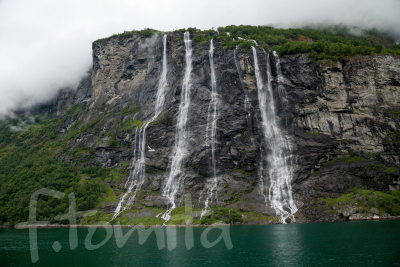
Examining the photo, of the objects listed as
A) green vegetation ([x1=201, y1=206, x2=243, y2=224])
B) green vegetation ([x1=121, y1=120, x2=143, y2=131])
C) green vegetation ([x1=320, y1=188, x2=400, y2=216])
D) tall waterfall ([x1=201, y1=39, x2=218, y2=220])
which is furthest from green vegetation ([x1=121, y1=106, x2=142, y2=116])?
green vegetation ([x1=320, y1=188, x2=400, y2=216])

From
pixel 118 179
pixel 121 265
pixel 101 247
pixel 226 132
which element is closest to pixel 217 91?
pixel 226 132

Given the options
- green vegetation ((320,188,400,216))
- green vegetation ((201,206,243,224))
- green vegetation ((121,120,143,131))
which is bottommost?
green vegetation ((201,206,243,224))

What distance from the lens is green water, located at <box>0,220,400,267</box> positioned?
30616 mm

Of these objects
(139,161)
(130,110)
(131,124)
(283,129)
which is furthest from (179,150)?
(130,110)

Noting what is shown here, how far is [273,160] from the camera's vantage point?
76688 millimetres

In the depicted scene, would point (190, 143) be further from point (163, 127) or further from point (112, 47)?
point (112, 47)

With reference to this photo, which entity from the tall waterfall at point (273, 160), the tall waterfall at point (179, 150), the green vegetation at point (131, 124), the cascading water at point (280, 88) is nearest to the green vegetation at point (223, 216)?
the tall waterfall at point (179, 150)

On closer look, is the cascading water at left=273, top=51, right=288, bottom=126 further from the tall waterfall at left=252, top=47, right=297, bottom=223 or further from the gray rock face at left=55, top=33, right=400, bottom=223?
the tall waterfall at left=252, top=47, right=297, bottom=223

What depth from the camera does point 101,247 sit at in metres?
41.0

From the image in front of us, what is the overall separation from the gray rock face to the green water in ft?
76.4

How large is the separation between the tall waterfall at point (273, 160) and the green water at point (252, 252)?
67.4 ft

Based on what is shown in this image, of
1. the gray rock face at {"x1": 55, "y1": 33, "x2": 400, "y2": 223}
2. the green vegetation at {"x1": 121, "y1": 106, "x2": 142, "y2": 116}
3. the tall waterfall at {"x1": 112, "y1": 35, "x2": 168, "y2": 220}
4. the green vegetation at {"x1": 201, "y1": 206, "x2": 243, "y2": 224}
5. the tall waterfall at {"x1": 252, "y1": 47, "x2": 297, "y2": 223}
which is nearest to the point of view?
the green vegetation at {"x1": 201, "y1": 206, "x2": 243, "y2": 224}

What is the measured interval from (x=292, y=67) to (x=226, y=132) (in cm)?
3156

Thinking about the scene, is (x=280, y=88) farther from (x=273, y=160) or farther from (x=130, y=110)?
(x=130, y=110)
